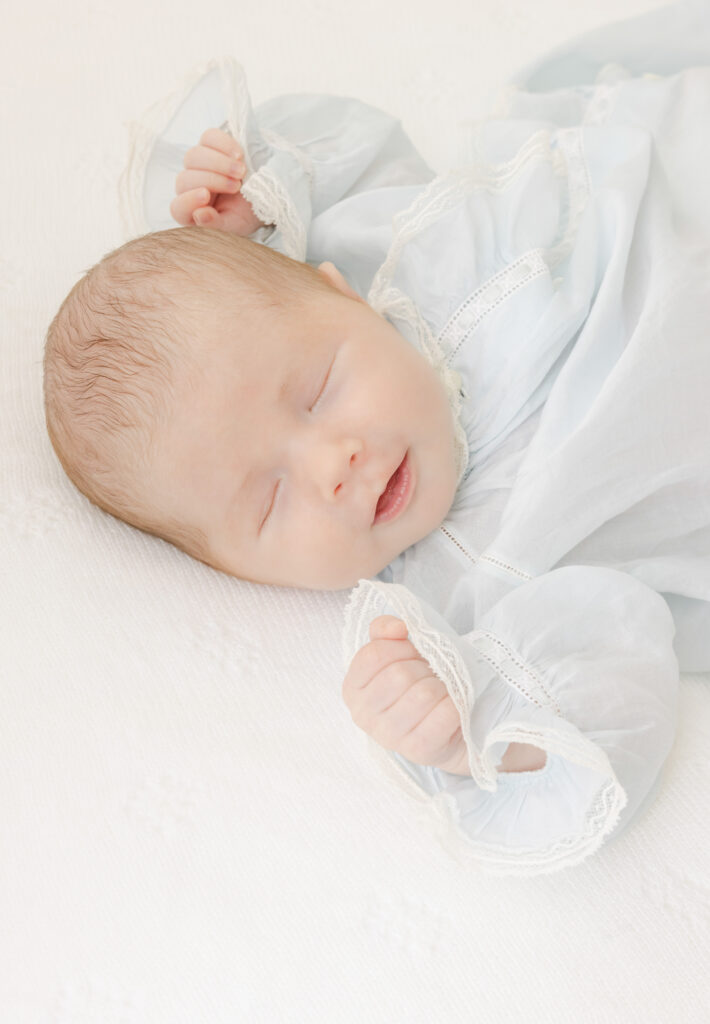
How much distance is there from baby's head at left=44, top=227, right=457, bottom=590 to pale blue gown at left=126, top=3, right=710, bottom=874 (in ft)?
0.38

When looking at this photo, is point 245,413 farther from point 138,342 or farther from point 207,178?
point 207,178

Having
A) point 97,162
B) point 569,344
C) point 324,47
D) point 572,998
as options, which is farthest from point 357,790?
point 324,47

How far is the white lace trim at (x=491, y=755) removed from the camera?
0.99 metres

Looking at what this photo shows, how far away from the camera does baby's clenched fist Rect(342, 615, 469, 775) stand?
1.05m

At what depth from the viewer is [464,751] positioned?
110 centimetres

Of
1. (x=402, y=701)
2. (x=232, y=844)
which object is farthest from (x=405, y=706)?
(x=232, y=844)

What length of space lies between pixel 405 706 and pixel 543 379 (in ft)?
1.85

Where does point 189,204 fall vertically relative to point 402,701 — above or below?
above

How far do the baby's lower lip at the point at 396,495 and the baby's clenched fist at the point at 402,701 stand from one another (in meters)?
0.22

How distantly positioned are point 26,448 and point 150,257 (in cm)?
34

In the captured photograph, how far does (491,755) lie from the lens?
1.05 metres

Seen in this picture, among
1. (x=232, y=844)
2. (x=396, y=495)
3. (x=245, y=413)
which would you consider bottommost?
(x=232, y=844)

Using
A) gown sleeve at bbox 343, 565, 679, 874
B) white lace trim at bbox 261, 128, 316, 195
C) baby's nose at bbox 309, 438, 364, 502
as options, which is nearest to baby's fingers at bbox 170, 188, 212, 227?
white lace trim at bbox 261, 128, 316, 195

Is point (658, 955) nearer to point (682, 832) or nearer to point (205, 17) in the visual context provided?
point (682, 832)
